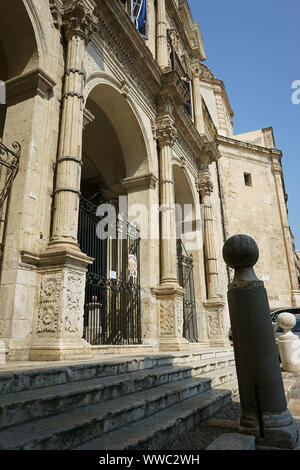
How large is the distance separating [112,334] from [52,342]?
3.67 meters

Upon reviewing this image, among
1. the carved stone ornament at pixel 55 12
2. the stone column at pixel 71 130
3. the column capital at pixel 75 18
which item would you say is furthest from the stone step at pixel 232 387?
the carved stone ornament at pixel 55 12

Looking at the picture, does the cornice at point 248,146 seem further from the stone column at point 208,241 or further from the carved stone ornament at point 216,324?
the carved stone ornament at point 216,324

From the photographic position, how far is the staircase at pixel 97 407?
2.09m

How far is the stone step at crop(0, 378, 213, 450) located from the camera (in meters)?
1.90

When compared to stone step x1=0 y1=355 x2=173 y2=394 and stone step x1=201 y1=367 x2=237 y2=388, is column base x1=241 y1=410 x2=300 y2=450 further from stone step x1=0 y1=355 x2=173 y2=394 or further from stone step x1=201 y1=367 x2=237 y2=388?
stone step x1=201 y1=367 x2=237 y2=388

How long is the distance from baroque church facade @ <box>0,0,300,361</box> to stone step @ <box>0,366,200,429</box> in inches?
49.3

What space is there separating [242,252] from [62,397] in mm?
1839

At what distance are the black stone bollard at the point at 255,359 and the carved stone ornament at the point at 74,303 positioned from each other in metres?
2.59

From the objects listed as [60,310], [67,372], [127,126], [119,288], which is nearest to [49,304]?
[60,310]

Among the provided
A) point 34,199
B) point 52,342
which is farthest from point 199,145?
point 52,342

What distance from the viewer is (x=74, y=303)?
15.5 ft

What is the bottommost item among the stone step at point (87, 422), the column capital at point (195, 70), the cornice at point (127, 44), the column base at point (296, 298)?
the stone step at point (87, 422)

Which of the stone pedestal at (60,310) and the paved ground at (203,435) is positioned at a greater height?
the stone pedestal at (60,310)

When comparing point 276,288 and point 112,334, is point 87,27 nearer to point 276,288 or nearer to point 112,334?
point 112,334
